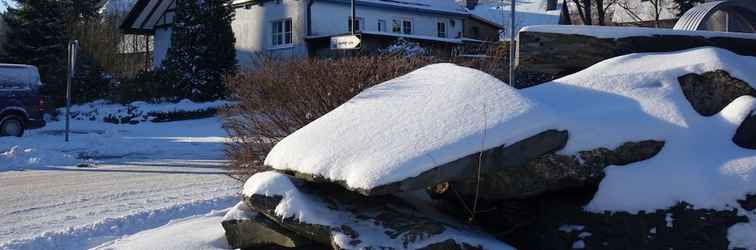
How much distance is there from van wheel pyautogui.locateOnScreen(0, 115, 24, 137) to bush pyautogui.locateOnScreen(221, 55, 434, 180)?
13.5m

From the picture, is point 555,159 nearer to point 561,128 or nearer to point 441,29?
point 561,128

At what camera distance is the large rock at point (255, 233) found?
543cm

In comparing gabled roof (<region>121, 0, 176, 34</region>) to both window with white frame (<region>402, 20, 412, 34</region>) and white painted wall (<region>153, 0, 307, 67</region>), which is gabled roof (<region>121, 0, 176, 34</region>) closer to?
white painted wall (<region>153, 0, 307, 67</region>)

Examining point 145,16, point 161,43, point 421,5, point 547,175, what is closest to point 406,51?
Result: point 547,175

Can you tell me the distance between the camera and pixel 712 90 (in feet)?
20.2

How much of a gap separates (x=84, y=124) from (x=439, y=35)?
1553 cm

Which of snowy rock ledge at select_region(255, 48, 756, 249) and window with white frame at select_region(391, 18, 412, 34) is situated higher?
window with white frame at select_region(391, 18, 412, 34)

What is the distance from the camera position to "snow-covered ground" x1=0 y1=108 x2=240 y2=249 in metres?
7.37

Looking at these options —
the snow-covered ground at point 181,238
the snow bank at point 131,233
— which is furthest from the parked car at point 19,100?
the snow-covered ground at point 181,238

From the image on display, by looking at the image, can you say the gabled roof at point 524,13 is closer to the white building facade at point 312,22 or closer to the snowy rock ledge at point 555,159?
the white building facade at point 312,22

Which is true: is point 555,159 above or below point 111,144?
above

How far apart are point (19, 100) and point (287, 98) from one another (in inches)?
559

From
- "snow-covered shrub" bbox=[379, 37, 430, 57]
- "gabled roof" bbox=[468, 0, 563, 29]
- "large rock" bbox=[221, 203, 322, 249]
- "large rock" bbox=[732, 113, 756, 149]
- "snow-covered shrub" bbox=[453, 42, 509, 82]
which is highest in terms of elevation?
"gabled roof" bbox=[468, 0, 563, 29]

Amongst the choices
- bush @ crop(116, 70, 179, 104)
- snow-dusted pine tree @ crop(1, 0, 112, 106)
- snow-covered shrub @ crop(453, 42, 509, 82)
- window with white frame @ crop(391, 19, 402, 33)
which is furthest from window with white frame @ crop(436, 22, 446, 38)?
snow-covered shrub @ crop(453, 42, 509, 82)
